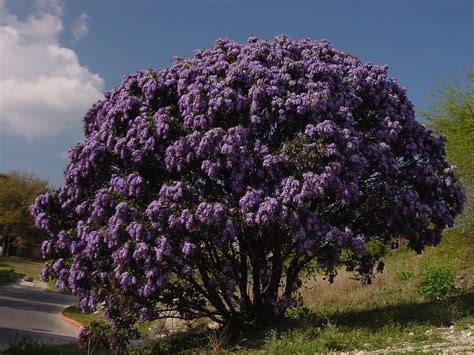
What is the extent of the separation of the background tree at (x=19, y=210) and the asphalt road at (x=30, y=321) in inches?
1116

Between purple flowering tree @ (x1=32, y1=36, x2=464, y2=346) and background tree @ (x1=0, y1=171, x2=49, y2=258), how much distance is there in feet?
176

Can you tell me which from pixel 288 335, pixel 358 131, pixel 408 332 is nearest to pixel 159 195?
pixel 288 335

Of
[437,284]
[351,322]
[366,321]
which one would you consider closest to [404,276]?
[437,284]

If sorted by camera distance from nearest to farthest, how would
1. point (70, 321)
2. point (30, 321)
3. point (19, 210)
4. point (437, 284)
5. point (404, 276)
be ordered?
point (437, 284), point (404, 276), point (30, 321), point (70, 321), point (19, 210)

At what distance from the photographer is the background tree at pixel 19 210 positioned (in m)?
64.9

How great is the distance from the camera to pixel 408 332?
10641 millimetres

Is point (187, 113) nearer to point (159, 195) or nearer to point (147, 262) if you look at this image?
point (159, 195)

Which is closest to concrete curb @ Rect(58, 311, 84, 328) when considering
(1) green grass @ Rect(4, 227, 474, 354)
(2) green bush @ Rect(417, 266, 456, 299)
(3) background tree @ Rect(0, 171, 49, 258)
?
(1) green grass @ Rect(4, 227, 474, 354)

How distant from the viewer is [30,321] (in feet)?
75.9

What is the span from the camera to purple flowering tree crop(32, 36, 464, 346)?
1063cm

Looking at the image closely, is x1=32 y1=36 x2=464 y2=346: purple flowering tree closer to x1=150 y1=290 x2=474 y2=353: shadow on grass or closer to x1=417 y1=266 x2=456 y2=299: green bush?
x1=150 y1=290 x2=474 y2=353: shadow on grass

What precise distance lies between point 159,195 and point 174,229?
0.82 meters

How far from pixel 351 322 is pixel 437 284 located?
3.51 metres

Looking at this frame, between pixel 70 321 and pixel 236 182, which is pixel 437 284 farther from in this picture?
pixel 70 321
